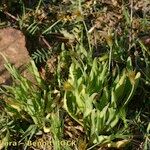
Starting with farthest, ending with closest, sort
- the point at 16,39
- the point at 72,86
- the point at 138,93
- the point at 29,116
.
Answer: the point at 16,39
the point at 138,93
the point at 29,116
the point at 72,86

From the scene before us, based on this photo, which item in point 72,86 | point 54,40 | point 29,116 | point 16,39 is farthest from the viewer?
point 54,40

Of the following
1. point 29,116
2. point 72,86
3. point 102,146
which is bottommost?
point 102,146

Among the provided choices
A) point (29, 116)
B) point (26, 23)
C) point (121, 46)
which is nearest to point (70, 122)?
point (29, 116)

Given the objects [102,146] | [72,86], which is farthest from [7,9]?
[102,146]

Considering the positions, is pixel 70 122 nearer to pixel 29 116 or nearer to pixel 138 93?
pixel 29 116

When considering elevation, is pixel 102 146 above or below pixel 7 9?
below

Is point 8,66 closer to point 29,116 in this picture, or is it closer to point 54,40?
point 29,116

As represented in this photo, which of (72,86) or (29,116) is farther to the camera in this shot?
(29,116)
